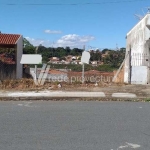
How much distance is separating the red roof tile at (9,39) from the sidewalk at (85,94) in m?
15.4

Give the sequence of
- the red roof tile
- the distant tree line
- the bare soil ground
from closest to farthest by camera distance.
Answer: the bare soil ground
the red roof tile
the distant tree line

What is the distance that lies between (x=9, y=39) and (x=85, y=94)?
17690mm

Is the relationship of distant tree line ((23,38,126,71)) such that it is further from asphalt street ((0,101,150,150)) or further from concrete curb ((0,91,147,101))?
asphalt street ((0,101,150,150))

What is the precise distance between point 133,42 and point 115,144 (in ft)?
52.4

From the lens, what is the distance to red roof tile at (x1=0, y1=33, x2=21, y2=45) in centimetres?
2645

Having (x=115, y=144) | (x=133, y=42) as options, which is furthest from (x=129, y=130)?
(x=133, y=42)

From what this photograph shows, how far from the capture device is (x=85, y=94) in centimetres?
1127

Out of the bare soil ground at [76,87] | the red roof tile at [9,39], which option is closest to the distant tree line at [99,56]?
the red roof tile at [9,39]

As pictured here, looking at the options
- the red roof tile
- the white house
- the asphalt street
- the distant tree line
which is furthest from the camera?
the distant tree line

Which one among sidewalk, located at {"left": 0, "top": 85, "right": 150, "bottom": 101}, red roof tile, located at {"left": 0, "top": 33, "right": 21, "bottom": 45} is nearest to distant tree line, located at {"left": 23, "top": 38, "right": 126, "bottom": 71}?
red roof tile, located at {"left": 0, "top": 33, "right": 21, "bottom": 45}

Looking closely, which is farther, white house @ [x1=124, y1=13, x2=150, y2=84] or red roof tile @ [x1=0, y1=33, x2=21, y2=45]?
red roof tile @ [x1=0, y1=33, x2=21, y2=45]

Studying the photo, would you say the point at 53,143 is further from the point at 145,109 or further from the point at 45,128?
the point at 145,109

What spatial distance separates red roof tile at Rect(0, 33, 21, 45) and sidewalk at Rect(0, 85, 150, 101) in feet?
50.4

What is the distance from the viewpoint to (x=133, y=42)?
20234 mm
